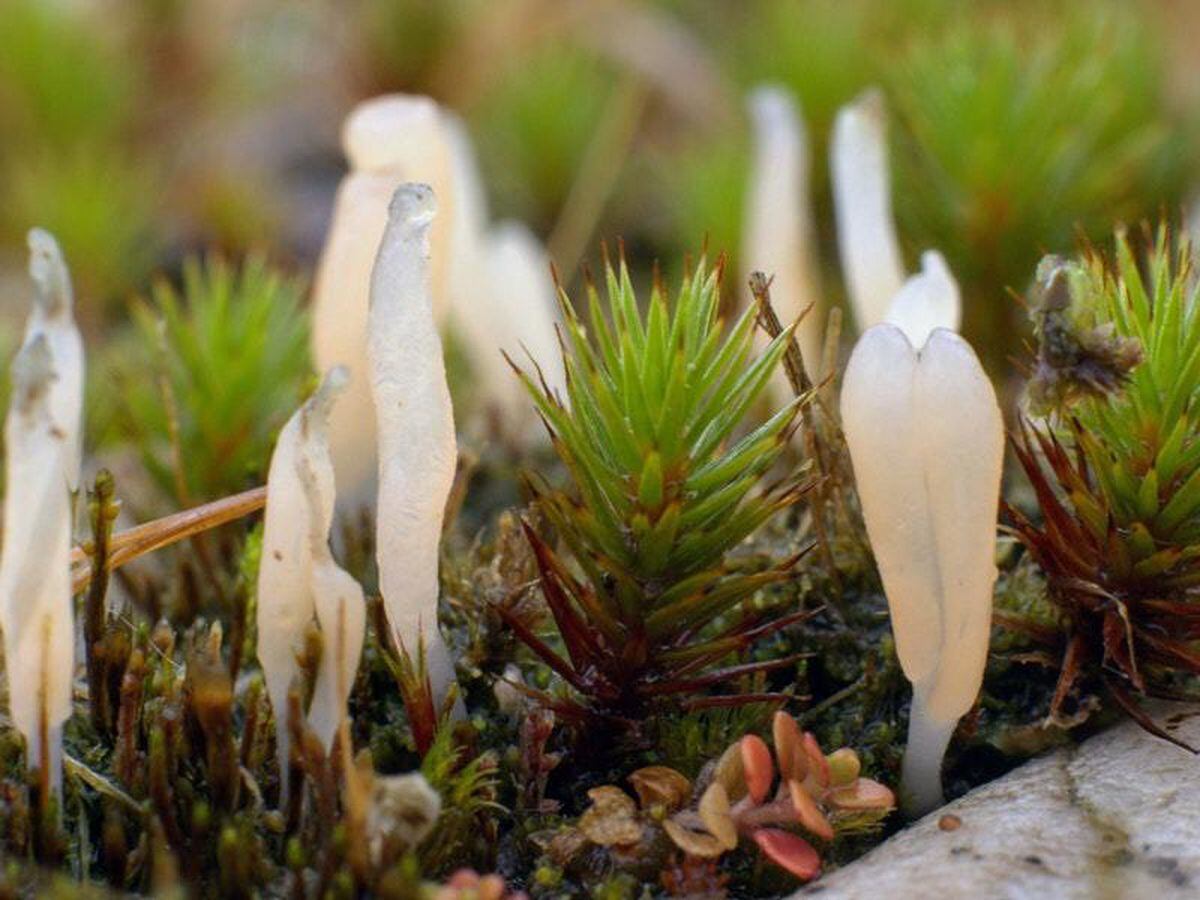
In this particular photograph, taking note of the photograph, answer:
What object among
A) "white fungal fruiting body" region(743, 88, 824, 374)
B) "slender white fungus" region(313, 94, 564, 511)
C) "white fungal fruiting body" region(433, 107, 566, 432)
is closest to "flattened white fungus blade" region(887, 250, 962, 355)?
"slender white fungus" region(313, 94, 564, 511)

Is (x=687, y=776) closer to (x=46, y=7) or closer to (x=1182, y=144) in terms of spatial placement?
(x=1182, y=144)

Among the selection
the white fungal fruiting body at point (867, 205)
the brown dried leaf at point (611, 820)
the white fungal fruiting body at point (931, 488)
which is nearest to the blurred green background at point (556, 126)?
the white fungal fruiting body at point (867, 205)

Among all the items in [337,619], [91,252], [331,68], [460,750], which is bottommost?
[460,750]

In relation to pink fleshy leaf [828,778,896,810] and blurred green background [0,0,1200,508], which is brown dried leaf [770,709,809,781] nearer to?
pink fleshy leaf [828,778,896,810]

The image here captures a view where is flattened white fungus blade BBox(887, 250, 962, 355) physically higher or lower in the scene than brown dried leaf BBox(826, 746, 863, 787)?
higher

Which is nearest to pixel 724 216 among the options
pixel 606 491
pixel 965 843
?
pixel 606 491

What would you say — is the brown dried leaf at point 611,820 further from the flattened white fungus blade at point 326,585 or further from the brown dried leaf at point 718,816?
the flattened white fungus blade at point 326,585
